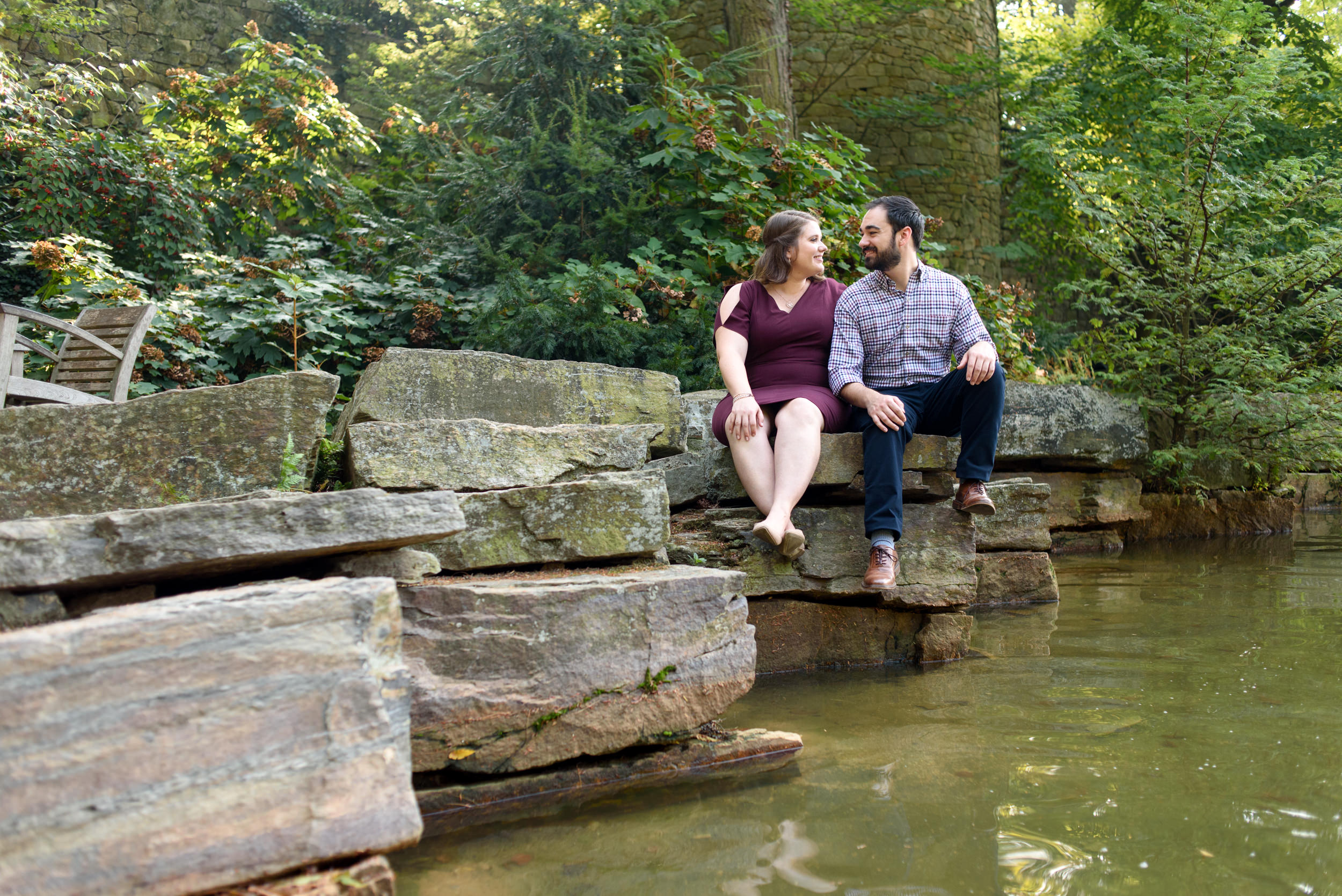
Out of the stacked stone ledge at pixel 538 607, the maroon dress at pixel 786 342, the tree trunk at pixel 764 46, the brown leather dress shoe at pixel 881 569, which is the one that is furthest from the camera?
the tree trunk at pixel 764 46

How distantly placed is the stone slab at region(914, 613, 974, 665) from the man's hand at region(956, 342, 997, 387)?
952 millimetres

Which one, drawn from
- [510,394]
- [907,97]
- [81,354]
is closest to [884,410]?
[510,394]

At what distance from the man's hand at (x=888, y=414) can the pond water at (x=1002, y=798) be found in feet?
3.08

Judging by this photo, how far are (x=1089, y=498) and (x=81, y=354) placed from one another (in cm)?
654

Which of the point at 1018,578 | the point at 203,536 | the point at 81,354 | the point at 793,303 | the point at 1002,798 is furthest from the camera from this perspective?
the point at 1018,578

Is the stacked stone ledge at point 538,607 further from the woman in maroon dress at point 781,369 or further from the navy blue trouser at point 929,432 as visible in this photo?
the navy blue trouser at point 929,432

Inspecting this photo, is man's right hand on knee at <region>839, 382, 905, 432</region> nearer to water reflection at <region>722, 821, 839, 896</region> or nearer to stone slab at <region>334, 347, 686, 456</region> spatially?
stone slab at <region>334, 347, 686, 456</region>

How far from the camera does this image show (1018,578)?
492cm

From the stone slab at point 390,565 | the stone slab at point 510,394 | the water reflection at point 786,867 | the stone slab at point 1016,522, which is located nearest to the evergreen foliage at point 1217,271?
the stone slab at point 1016,522

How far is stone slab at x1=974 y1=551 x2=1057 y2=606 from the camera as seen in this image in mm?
4906

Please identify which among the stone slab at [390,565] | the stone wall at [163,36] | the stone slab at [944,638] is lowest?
the stone slab at [944,638]

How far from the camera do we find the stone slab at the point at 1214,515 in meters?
7.63

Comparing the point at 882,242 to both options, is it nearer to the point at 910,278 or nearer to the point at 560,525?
the point at 910,278

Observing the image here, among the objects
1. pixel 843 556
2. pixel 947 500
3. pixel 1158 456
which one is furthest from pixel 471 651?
pixel 1158 456
